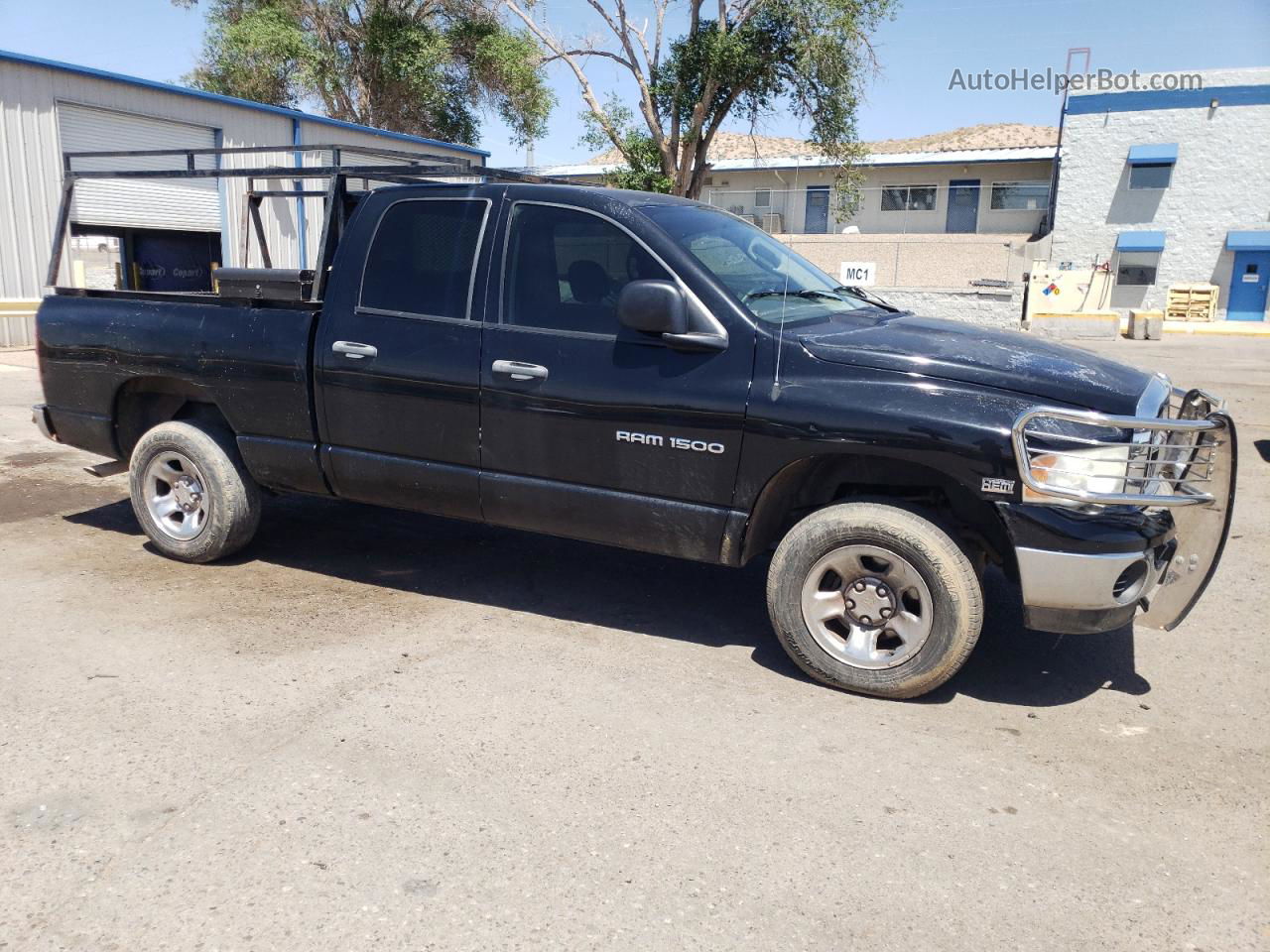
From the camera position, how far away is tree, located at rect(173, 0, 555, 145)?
1111 inches

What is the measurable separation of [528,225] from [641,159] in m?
22.9

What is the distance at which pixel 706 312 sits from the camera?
423 centimetres

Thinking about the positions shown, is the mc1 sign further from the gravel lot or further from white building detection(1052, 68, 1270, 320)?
the gravel lot

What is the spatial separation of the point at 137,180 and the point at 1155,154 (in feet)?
104

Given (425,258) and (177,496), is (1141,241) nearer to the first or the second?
(425,258)

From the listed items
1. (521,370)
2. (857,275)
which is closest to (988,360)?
(521,370)

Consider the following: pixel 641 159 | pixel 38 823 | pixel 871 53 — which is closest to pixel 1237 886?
pixel 38 823

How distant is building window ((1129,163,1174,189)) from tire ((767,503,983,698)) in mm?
35924

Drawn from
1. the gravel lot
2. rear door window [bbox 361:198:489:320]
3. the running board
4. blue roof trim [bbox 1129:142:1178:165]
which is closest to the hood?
the gravel lot

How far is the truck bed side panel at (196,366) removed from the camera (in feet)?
16.8

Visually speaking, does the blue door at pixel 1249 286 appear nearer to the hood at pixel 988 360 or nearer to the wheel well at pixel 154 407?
the hood at pixel 988 360

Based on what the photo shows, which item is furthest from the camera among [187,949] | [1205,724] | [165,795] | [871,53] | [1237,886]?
[871,53]

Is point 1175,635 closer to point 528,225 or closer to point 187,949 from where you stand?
point 528,225

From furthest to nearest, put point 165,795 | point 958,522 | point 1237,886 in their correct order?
1. point 958,522
2. point 165,795
3. point 1237,886
